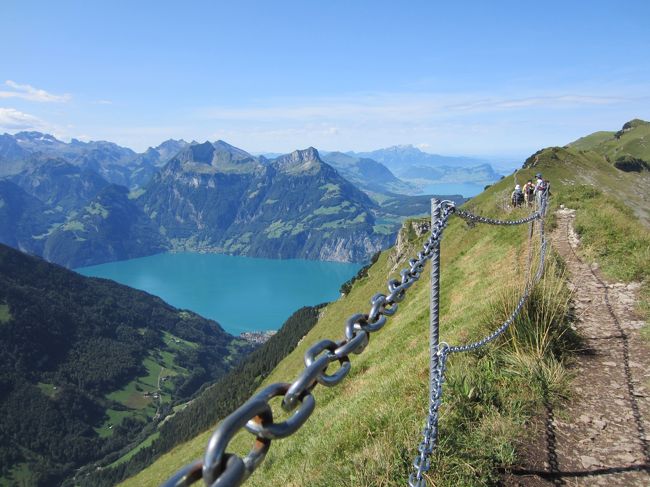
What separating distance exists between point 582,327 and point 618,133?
731ft

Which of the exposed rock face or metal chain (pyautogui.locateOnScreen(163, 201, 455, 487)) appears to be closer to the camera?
metal chain (pyautogui.locateOnScreen(163, 201, 455, 487))

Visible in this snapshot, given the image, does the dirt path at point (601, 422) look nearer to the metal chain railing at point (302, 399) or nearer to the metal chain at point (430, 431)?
the metal chain at point (430, 431)

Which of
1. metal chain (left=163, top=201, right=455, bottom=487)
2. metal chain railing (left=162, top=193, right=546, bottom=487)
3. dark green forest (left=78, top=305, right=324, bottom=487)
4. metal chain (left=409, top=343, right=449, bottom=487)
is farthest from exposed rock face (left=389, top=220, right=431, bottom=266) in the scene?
metal chain (left=163, top=201, right=455, bottom=487)

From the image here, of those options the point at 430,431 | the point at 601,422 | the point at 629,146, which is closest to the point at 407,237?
the point at 601,422

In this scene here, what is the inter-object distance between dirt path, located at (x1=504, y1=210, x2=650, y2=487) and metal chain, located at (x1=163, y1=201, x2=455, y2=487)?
2768 millimetres

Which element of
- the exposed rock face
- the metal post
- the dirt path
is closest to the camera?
the metal post

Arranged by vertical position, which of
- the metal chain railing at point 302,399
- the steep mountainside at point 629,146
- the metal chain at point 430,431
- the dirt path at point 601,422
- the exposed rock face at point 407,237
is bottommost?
the exposed rock face at point 407,237

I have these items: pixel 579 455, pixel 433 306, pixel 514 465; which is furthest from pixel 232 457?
pixel 579 455

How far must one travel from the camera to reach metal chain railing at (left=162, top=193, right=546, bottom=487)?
2221mm

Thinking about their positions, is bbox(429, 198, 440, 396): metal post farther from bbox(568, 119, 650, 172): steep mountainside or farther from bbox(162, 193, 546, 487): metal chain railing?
bbox(568, 119, 650, 172): steep mountainside

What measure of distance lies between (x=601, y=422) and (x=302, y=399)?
5.16 m

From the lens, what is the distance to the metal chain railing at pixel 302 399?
2.22 m

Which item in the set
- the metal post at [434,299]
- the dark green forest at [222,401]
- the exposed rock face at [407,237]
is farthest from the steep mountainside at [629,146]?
the metal post at [434,299]

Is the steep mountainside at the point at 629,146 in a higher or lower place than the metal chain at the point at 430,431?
higher
